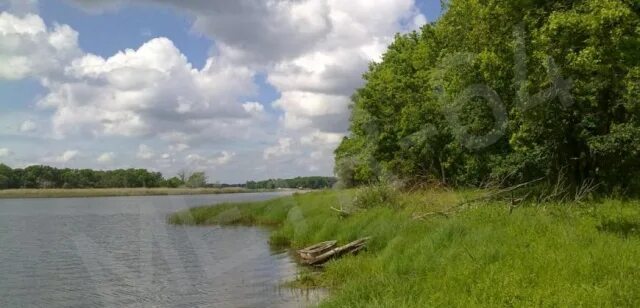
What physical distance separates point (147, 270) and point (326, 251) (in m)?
8.42

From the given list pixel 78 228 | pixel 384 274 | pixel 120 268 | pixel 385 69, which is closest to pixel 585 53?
pixel 384 274

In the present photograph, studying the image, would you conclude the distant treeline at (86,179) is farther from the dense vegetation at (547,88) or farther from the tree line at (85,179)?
the dense vegetation at (547,88)

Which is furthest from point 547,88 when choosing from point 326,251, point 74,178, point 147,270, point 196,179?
point 74,178

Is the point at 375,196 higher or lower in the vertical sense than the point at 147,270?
higher

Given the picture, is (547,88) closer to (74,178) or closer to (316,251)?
(316,251)

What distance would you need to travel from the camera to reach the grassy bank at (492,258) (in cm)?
996

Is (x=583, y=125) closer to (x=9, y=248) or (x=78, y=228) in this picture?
(x=9, y=248)

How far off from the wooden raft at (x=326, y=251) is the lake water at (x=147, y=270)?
2.46 feet

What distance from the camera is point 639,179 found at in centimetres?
2273

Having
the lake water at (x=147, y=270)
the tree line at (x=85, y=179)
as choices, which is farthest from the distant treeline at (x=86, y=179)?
the lake water at (x=147, y=270)

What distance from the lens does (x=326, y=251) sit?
2141cm

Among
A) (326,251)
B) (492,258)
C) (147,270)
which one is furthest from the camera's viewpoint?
(147,270)

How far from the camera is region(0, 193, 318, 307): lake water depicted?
58.7 feet

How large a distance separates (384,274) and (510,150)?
1737 cm
